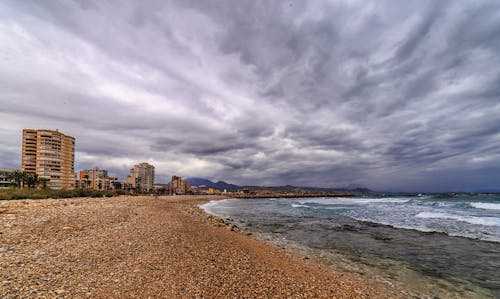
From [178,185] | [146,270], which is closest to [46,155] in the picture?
[178,185]

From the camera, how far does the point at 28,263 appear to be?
596 centimetres

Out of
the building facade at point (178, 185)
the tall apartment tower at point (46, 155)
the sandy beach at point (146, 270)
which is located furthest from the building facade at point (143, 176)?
the sandy beach at point (146, 270)

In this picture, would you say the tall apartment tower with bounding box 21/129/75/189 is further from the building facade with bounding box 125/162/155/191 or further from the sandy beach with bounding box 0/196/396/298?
the sandy beach with bounding box 0/196/396/298

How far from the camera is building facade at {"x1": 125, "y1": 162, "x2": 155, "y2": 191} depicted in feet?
464

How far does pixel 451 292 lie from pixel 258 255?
6543mm

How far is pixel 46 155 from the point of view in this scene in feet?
237

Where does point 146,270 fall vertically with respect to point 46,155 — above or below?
below

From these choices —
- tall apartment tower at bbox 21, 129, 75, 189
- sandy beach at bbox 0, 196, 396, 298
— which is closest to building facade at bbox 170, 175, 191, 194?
tall apartment tower at bbox 21, 129, 75, 189

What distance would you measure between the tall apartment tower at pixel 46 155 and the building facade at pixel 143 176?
215 ft

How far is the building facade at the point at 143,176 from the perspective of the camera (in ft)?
464

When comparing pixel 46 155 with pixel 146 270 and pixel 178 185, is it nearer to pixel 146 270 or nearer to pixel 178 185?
pixel 178 185

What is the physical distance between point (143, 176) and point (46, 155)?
8136 centimetres

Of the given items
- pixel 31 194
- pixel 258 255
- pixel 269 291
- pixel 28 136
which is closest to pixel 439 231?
pixel 258 255

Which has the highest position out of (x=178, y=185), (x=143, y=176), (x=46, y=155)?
(x=46, y=155)
